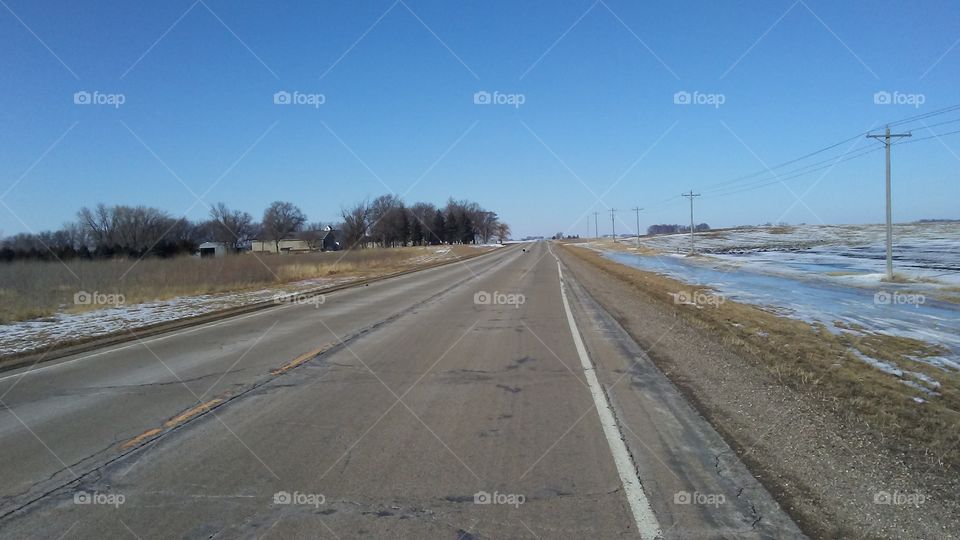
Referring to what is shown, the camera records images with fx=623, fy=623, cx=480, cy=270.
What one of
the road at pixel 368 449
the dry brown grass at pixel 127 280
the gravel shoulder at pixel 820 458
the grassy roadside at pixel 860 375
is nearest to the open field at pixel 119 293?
the dry brown grass at pixel 127 280

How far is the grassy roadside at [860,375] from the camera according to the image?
6.05 m

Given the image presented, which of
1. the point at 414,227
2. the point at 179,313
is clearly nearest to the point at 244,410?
the point at 179,313

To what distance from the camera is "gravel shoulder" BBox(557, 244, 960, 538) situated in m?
4.18

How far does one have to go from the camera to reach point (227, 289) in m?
29.5

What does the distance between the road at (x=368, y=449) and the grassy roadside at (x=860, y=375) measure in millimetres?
1803

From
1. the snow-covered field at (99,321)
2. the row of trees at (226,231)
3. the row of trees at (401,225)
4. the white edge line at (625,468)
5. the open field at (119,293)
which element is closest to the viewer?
the white edge line at (625,468)

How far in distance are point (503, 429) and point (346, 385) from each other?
9.29ft

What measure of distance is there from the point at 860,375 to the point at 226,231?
4468 inches

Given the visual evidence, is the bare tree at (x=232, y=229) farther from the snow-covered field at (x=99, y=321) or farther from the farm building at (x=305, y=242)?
the snow-covered field at (x=99, y=321)

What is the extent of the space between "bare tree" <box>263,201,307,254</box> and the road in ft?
406

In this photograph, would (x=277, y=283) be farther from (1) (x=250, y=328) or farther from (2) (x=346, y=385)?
(2) (x=346, y=385)

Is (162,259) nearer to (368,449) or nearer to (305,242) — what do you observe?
(368,449)

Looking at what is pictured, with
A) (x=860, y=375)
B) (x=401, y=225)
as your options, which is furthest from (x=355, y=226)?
(x=860, y=375)

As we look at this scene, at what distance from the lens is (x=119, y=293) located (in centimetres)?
2444
